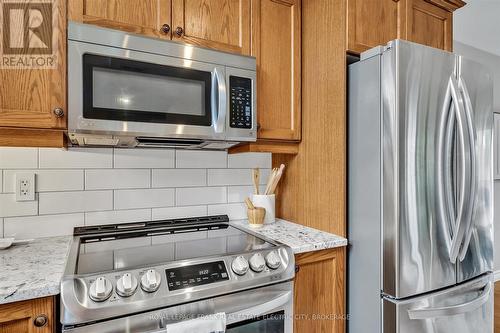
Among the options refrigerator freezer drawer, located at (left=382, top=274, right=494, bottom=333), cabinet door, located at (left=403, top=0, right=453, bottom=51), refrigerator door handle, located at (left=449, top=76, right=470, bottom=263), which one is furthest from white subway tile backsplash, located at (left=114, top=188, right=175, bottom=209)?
cabinet door, located at (left=403, top=0, right=453, bottom=51)

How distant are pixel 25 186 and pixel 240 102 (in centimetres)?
106

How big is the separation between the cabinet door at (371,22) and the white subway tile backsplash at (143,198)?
1.21 metres

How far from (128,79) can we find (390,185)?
3.88 ft

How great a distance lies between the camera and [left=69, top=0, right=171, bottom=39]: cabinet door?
47.4 inches

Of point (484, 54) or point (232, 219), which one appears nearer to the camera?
point (232, 219)

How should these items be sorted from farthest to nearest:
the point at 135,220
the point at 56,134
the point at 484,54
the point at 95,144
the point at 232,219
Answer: the point at 484,54, the point at 232,219, the point at 135,220, the point at 95,144, the point at 56,134

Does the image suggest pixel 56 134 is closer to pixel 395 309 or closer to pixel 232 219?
pixel 232 219

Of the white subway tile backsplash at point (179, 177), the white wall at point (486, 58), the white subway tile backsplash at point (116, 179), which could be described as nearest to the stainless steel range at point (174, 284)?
the white subway tile backsplash at point (116, 179)

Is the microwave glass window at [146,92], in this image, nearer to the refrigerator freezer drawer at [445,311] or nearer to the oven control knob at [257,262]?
the oven control knob at [257,262]

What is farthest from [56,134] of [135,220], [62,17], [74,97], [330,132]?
[330,132]

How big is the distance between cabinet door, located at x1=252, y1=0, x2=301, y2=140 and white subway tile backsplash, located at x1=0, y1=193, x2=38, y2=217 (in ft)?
3.71

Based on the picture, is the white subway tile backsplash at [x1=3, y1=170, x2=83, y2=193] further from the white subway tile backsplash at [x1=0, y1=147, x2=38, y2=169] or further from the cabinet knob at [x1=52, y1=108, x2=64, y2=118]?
the cabinet knob at [x1=52, y1=108, x2=64, y2=118]

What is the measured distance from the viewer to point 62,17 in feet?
3.84

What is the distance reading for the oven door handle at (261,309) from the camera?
111cm
